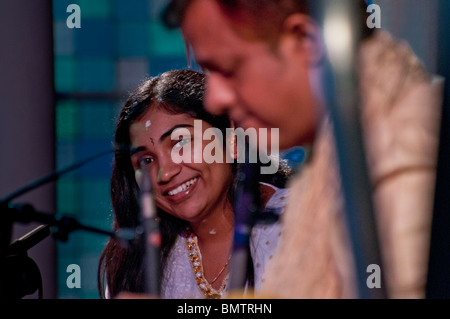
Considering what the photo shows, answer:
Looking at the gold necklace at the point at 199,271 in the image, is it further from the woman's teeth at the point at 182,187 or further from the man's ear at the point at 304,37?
the man's ear at the point at 304,37

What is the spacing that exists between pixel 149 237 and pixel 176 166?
0.23m

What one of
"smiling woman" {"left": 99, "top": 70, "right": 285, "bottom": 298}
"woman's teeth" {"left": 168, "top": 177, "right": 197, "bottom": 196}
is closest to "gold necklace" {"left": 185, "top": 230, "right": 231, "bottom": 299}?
"smiling woman" {"left": 99, "top": 70, "right": 285, "bottom": 298}

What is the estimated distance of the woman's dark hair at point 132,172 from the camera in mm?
1329

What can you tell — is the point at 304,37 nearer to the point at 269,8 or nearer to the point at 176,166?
the point at 269,8

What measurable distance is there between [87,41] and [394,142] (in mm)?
753

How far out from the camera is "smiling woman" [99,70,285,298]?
1.31 m

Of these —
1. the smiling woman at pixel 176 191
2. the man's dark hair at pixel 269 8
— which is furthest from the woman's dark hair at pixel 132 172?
the man's dark hair at pixel 269 8

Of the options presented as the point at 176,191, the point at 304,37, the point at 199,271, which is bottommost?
the point at 199,271

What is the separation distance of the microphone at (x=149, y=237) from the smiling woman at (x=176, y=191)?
0.10ft

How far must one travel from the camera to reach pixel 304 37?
121cm

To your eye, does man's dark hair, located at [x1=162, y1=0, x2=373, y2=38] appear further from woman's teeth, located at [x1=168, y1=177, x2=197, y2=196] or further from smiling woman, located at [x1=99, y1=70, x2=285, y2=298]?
woman's teeth, located at [x1=168, y1=177, x2=197, y2=196]

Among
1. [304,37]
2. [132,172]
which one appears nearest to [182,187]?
[132,172]

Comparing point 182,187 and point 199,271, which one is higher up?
point 182,187
